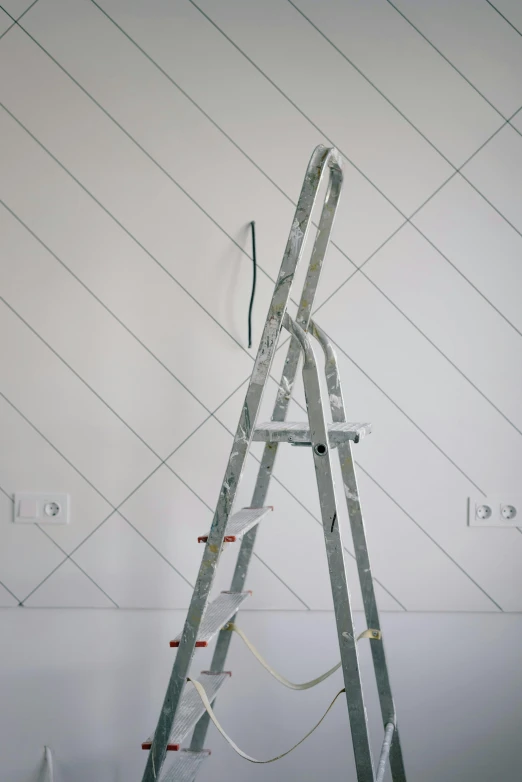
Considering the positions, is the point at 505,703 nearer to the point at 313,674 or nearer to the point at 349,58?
the point at 313,674

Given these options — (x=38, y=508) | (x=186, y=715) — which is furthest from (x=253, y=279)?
(x=186, y=715)

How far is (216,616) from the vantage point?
1403 millimetres

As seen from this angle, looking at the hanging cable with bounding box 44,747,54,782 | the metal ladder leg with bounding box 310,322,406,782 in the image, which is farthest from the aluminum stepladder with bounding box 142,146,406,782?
the hanging cable with bounding box 44,747,54,782

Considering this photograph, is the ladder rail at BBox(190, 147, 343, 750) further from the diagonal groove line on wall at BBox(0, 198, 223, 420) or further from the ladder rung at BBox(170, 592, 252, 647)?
the diagonal groove line on wall at BBox(0, 198, 223, 420)

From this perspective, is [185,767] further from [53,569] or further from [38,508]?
[38,508]

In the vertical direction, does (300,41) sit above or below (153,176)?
above

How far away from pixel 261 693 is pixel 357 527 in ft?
2.18

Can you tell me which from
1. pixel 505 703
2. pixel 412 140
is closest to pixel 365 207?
pixel 412 140

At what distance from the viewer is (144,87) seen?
187 centimetres

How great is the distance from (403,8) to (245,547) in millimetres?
1390

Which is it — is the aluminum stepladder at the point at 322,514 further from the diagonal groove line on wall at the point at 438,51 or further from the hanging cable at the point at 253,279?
the diagonal groove line on wall at the point at 438,51

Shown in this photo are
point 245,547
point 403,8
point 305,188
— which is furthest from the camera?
point 403,8

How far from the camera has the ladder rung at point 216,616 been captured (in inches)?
49.1

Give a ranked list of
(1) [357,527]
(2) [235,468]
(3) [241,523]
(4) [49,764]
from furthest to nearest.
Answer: (4) [49,764] → (1) [357,527] → (3) [241,523] → (2) [235,468]
